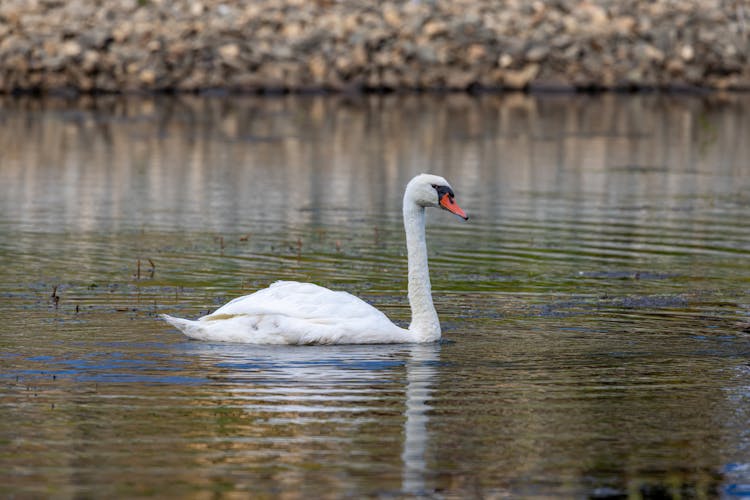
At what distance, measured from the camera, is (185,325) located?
1173 cm

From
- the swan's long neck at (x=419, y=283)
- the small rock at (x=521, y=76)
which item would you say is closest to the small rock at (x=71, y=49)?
the small rock at (x=521, y=76)

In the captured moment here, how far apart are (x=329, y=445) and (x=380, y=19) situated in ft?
130

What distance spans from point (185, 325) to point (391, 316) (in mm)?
2249

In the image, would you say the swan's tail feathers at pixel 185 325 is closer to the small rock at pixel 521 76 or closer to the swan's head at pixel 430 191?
the swan's head at pixel 430 191

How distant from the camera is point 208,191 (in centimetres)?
2316

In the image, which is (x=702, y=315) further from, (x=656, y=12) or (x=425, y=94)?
(x=656, y=12)

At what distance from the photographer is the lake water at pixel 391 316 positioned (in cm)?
846

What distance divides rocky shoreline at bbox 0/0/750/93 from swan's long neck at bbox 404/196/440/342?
33341mm

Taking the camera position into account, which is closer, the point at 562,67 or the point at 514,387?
the point at 514,387

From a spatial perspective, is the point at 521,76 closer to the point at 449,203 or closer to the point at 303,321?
the point at 449,203

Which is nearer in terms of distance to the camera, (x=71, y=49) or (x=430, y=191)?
(x=430, y=191)

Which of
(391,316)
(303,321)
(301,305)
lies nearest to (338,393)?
(303,321)

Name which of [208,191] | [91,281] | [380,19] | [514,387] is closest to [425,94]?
[380,19]

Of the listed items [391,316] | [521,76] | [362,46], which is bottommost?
[391,316]
